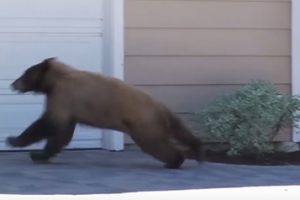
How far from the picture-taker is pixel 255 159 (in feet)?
28.4

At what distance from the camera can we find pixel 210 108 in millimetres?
8773

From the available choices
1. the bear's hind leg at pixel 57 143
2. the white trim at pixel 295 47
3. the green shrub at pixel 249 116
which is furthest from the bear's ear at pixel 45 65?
the white trim at pixel 295 47

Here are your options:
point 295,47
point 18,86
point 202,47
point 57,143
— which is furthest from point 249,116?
point 18,86

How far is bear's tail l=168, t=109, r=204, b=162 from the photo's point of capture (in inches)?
311

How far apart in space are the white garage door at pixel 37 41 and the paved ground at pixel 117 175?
17.9 inches

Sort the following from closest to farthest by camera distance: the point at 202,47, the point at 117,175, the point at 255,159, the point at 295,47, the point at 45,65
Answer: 1. the point at 117,175
2. the point at 45,65
3. the point at 255,159
4. the point at 202,47
5. the point at 295,47

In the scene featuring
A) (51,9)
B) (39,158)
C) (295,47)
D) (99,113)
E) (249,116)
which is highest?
(51,9)

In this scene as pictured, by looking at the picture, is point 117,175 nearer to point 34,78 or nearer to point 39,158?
point 39,158

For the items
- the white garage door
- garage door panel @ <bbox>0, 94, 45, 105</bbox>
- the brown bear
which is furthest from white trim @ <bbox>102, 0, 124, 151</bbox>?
the brown bear

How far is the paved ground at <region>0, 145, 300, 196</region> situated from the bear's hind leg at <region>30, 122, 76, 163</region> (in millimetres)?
105

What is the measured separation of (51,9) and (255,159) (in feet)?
7.99

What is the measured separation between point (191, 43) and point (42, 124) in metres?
2.02

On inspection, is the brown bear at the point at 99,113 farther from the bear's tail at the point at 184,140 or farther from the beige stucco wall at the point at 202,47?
the beige stucco wall at the point at 202,47

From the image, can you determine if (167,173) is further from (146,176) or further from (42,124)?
(42,124)
